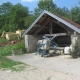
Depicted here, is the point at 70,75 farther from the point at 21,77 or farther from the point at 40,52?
the point at 40,52

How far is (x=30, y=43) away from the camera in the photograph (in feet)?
54.6

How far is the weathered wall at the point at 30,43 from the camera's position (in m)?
16.5

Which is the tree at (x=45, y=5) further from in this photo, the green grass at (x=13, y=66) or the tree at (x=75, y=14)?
the green grass at (x=13, y=66)

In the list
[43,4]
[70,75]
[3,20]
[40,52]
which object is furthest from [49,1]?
[70,75]

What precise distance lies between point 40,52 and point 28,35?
313cm

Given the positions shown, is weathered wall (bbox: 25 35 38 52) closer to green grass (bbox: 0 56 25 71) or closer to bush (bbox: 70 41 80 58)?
bush (bbox: 70 41 80 58)

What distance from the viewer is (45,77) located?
23.2ft

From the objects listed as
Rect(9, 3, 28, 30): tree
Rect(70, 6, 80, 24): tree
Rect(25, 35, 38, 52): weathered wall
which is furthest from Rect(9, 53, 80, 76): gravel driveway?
Rect(9, 3, 28, 30): tree

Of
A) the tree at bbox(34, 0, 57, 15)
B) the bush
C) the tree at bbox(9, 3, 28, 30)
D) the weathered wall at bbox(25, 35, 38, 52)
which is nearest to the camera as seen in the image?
the bush

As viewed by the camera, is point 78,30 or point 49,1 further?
point 49,1

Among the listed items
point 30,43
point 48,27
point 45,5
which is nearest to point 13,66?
point 30,43

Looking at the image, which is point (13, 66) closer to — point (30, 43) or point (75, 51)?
point (75, 51)

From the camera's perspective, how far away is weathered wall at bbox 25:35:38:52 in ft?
54.1

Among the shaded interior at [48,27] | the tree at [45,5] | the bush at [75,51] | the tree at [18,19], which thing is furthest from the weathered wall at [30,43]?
the tree at [45,5]
